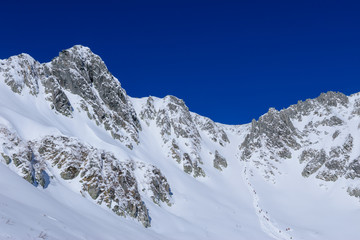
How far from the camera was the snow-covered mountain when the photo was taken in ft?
78.0

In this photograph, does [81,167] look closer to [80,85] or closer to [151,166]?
[151,166]

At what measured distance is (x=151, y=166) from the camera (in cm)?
4244

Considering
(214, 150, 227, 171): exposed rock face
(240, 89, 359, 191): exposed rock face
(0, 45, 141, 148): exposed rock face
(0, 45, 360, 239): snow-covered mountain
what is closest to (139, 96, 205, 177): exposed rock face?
(0, 45, 360, 239): snow-covered mountain

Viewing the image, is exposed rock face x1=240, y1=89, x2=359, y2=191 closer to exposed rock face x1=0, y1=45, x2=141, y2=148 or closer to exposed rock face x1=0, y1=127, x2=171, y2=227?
exposed rock face x1=0, y1=45, x2=141, y2=148

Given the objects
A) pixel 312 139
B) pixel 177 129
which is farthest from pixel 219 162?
pixel 312 139

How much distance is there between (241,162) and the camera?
81.9 m

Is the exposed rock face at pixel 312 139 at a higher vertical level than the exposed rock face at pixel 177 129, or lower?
higher

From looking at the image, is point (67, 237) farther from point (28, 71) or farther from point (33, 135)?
point (28, 71)

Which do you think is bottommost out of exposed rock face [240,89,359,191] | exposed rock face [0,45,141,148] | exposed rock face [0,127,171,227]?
exposed rock face [0,127,171,227]

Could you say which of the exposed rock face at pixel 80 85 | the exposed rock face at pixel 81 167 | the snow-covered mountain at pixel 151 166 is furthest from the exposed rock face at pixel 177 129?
the exposed rock face at pixel 81 167

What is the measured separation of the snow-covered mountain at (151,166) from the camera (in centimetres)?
2378

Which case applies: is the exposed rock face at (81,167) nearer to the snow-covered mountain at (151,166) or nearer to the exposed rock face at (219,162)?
the snow-covered mountain at (151,166)

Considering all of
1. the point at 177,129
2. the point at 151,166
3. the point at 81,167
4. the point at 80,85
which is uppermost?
the point at 177,129

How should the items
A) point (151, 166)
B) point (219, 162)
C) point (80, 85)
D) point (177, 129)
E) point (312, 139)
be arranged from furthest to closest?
point (312, 139) < point (177, 129) < point (219, 162) < point (80, 85) < point (151, 166)
